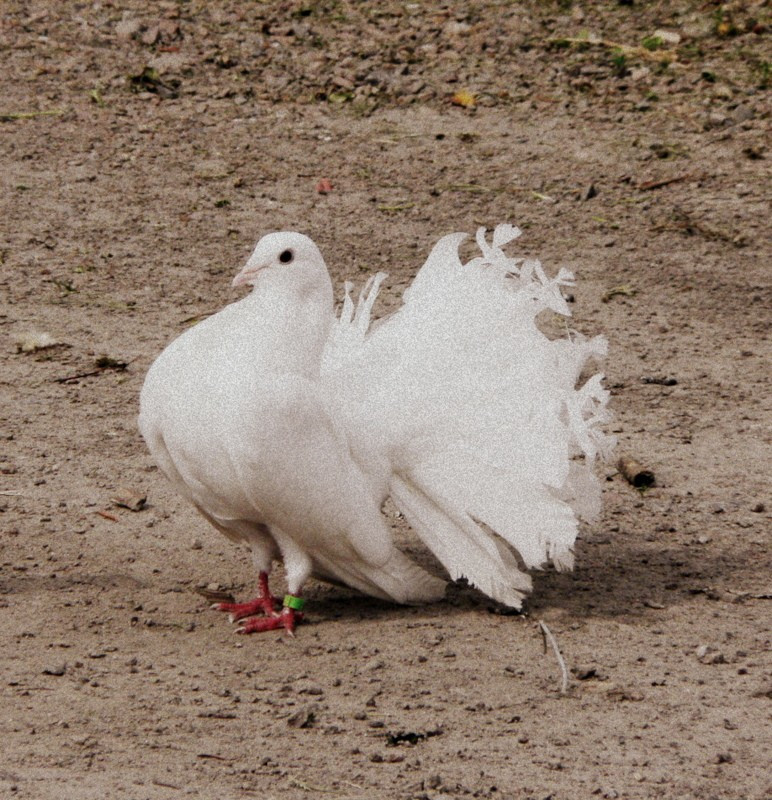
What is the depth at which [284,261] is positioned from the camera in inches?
204

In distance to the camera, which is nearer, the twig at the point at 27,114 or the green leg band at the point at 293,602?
the green leg band at the point at 293,602

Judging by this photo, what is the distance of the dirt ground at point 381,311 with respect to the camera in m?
4.51

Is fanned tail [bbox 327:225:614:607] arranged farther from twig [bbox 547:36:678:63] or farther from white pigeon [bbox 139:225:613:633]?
twig [bbox 547:36:678:63]

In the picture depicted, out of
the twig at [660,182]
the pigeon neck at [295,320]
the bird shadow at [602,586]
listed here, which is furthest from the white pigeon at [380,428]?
the twig at [660,182]

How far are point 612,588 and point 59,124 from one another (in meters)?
5.94

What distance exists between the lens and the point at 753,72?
35.4 ft

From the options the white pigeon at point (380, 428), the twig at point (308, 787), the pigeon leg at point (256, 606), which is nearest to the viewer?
the twig at point (308, 787)

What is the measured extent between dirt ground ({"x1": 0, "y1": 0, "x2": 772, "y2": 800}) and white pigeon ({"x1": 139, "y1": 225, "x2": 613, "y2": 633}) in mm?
274

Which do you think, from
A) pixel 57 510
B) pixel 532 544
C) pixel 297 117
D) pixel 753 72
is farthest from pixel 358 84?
pixel 532 544

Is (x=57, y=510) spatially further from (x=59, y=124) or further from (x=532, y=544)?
(x=59, y=124)

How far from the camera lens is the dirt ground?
4.51 metres

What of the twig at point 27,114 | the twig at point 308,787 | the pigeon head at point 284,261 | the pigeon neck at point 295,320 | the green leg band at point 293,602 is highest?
the pigeon head at point 284,261

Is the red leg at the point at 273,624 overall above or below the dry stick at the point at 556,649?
below

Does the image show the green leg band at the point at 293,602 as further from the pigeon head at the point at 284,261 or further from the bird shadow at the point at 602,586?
the pigeon head at the point at 284,261
